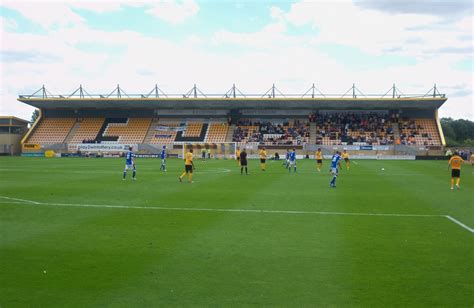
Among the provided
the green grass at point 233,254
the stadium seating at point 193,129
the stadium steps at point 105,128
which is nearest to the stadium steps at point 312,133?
the stadium seating at point 193,129

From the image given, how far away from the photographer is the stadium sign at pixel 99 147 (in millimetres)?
71000

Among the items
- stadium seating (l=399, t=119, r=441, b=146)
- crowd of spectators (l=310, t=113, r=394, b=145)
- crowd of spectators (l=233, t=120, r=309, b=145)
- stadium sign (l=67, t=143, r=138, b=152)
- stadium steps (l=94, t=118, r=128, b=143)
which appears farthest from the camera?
stadium steps (l=94, t=118, r=128, b=143)

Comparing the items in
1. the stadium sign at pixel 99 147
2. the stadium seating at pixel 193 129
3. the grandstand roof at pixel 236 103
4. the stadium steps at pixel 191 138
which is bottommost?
the stadium sign at pixel 99 147

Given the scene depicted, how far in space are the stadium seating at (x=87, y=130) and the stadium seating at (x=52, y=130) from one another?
155 centimetres

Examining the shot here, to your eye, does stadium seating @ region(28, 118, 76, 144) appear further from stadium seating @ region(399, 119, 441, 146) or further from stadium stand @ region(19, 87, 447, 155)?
stadium seating @ region(399, 119, 441, 146)

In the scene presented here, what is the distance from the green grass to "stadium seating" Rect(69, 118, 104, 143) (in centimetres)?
5891

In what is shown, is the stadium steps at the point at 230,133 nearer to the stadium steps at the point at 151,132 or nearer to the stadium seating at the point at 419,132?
the stadium steps at the point at 151,132

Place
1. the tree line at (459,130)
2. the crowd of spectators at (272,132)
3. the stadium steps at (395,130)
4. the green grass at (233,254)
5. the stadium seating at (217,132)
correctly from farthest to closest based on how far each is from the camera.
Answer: the tree line at (459,130)
the stadium seating at (217,132)
the crowd of spectators at (272,132)
the stadium steps at (395,130)
the green grass at (233,254)

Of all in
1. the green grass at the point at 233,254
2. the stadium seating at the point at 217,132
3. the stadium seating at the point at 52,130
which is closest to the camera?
the green grass at the point at 233,254

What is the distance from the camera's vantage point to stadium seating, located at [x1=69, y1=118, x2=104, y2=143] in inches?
2972

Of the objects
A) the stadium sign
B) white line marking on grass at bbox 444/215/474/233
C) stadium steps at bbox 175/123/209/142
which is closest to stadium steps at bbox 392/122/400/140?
stadium steps at bbox 175/123/209/142

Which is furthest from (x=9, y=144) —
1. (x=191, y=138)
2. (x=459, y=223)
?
(x=459, y=223)

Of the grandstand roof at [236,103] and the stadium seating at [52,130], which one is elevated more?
the grandstand roof at [236,103]

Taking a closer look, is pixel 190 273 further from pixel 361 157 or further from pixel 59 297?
pixel 361 157
